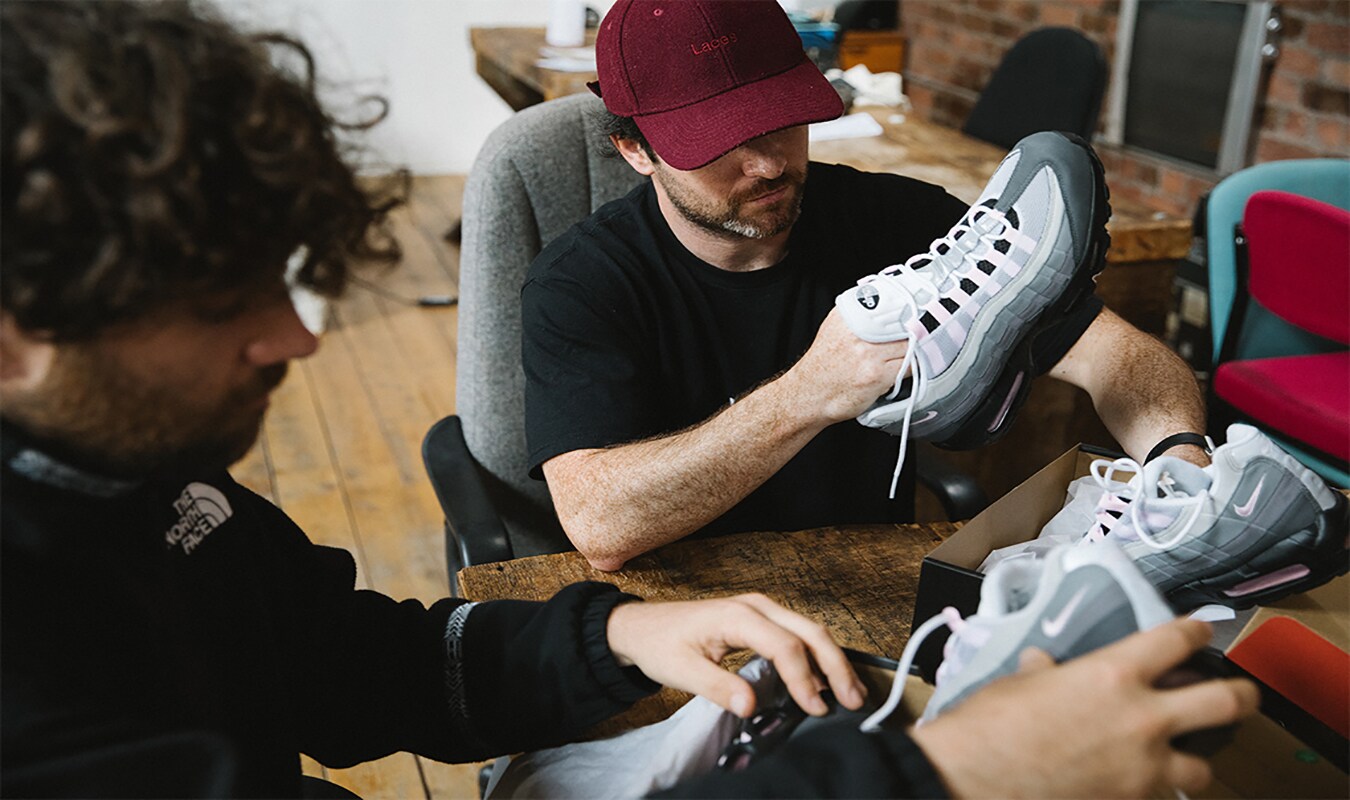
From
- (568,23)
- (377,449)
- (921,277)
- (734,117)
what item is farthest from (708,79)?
(568,23)

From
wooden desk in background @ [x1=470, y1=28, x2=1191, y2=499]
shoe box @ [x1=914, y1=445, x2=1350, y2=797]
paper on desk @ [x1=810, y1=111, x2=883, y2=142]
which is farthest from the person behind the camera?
paper on desk @ [x1=810, y1=111, x2=883, y2=142]

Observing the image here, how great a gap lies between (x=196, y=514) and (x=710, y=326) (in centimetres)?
66

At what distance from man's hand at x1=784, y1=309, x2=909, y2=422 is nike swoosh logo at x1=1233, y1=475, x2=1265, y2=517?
0.29 metres

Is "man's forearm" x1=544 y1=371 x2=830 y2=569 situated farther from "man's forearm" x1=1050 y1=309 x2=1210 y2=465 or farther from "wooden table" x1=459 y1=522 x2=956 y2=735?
"man's forearm" x1=1050 y1=309 x2=1210 y2=465

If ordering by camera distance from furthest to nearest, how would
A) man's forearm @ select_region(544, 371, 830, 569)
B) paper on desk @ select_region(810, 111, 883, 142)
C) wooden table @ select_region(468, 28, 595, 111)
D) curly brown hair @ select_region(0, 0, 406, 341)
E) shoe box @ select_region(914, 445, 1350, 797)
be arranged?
wooden table @ select_region(468, 28, 595, 111), paper on desk @ select_region(810, 111, 883, 142), man's forearm @ select_region(544, 371, 830, 569), shoe box @ select_region(914, 445, 1350, 797), curly brown hair @ select_region(0, 0, 406, 341)

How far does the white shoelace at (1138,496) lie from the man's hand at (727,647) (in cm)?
30

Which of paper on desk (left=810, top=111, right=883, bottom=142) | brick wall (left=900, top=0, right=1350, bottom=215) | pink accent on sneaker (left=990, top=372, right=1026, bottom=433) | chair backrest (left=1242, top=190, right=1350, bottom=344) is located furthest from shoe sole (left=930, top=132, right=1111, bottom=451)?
brick wall (left=900, top=0, right=1350, bottom=215)

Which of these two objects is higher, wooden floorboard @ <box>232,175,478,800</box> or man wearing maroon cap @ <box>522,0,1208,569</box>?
man wearing maroon cap @ <box>522,0,1208,569</box>

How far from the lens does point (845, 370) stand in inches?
39.9

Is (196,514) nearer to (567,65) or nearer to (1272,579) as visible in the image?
(1272,579)

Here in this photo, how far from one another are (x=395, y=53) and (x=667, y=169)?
12.8 ft

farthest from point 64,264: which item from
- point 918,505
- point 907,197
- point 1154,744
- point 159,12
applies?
point 918,505

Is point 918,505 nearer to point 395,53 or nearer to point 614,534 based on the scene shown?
point 614,534

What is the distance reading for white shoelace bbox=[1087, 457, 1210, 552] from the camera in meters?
0.89
